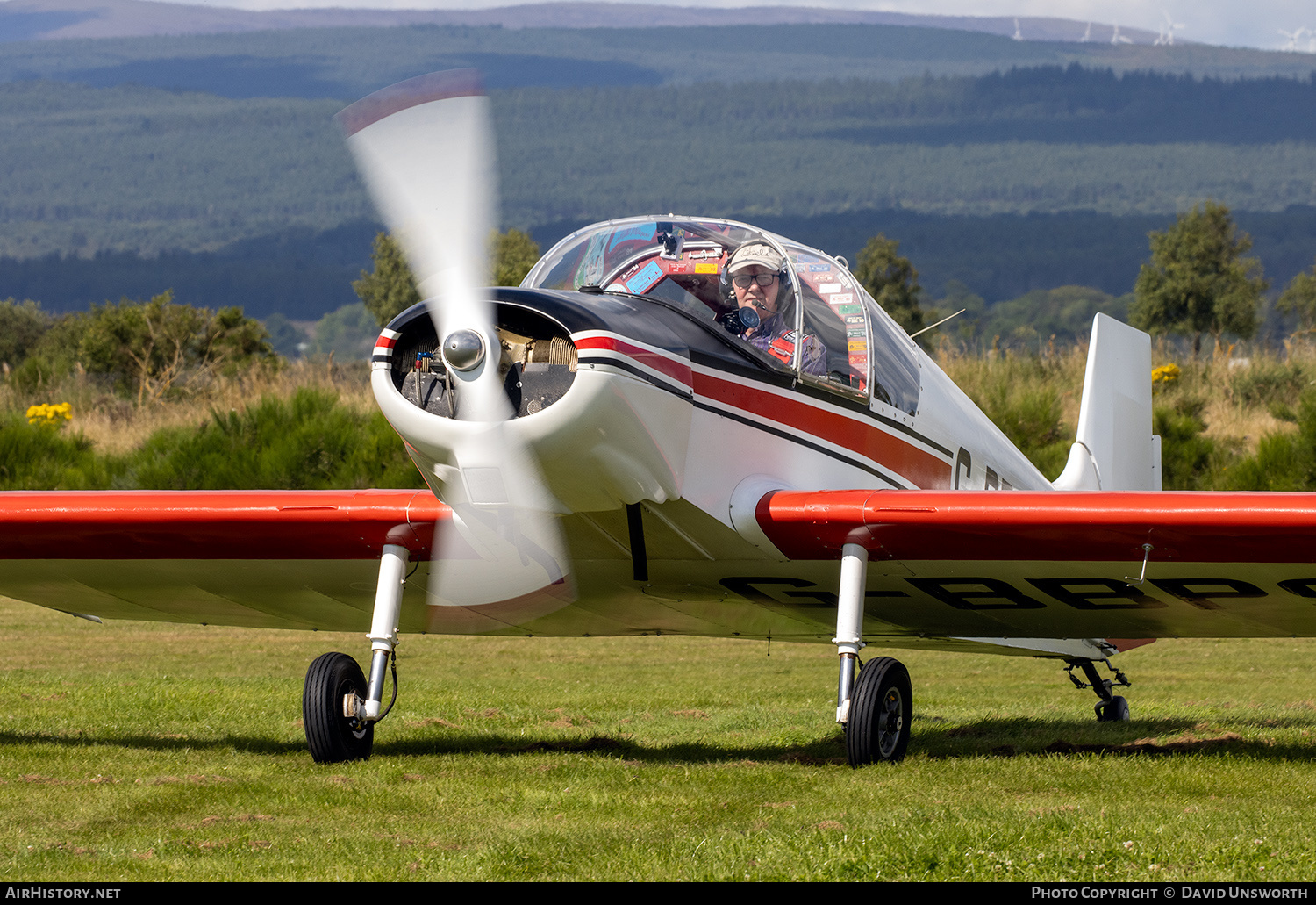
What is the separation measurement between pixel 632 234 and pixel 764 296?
0.73m

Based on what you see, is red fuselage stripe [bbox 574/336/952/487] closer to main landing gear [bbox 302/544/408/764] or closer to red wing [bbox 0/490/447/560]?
red wing [bbox 0/490/447/560]

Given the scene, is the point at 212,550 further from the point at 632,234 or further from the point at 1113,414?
the point at 1113,414

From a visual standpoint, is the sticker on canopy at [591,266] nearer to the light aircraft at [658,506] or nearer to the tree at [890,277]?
the light aircraft at [658,506]

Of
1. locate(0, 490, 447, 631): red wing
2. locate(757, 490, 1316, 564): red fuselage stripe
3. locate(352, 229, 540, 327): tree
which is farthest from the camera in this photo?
locate(352, 229, 540, 327): tree

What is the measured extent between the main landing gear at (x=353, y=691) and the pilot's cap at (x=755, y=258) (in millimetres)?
2199

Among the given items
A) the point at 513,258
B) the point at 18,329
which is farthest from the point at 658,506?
the point at 18,329

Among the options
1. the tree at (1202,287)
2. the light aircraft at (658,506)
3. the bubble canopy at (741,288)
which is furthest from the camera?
the tree at (1202,287)

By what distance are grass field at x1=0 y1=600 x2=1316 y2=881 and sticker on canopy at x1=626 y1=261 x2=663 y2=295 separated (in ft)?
7.50

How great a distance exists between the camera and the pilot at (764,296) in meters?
7.44

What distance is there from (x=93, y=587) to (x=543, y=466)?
3.96 metres

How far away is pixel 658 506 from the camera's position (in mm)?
6957

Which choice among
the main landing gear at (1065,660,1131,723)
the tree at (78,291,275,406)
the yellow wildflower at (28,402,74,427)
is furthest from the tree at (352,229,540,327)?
the main landing gear at (1065,660,1131,723)

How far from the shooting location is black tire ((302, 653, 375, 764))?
7.19 m

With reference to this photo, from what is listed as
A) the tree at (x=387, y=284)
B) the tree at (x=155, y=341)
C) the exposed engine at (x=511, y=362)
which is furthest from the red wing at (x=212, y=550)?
the tree at (x=387, y=284)
